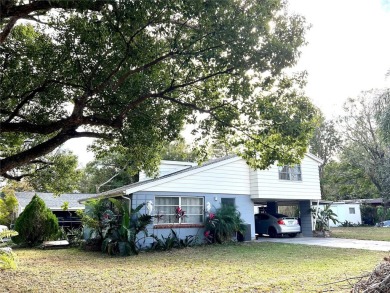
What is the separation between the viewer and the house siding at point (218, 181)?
1538cm

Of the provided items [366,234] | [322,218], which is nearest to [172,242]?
[322,218]

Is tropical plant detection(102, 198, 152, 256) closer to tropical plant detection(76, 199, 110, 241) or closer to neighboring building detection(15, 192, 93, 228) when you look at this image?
tropical plant detection(76, 199, 110, 241)

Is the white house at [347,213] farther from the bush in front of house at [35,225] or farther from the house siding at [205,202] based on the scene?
the bush in front of house at [35,225]

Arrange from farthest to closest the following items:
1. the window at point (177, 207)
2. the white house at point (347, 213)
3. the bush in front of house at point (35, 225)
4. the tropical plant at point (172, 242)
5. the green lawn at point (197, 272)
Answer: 1. the white house at point (347, 213)
2. the bush in front of house at point (35, 225)
3. the window at point (177, 207)
4. the tropical plant at point (172, 242)
5. the green lawn at point (197, 272)

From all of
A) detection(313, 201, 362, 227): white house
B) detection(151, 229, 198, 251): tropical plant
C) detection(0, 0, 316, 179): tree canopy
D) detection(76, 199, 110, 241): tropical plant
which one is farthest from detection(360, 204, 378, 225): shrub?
detection(0, 0, 316, 179): tree canopy

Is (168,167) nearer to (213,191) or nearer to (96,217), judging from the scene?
(213,191)

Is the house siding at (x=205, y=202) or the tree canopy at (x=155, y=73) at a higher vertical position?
the tree canopy at (x=155, y=73)

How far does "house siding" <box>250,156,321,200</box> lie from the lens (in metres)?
17.5

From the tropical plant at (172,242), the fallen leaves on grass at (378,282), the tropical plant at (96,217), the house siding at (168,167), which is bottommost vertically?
the tropical plant at (172,242)

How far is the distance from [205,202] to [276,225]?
5.02 m

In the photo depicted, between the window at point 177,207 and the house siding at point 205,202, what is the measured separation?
9.6 inches

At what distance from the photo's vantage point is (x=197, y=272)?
848 cm

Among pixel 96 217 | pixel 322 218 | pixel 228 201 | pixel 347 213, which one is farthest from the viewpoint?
pixel 347 213

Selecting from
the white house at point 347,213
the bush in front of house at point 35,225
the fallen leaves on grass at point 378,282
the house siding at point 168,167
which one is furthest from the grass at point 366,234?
the bush in front of house at point 35,225
